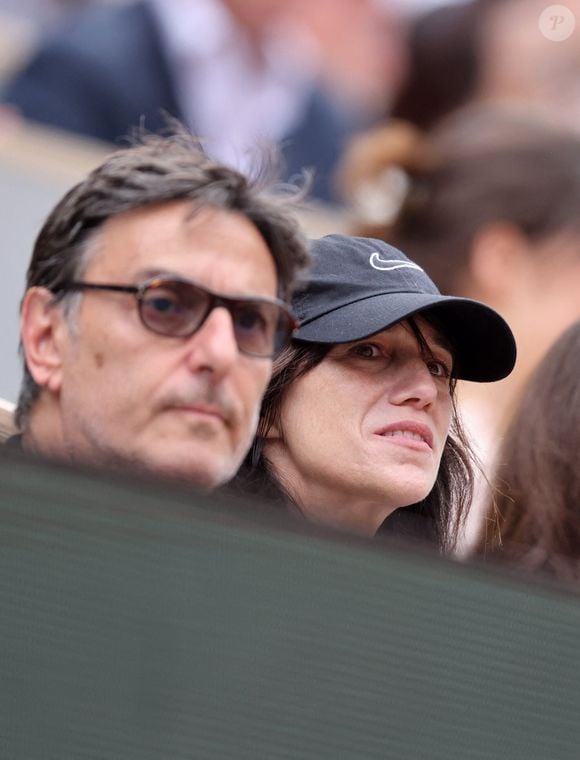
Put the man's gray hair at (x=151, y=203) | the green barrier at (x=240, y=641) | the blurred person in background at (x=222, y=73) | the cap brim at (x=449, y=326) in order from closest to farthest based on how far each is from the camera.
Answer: the green barrier at (x=240, y=641)
the man's gray hair at (x=151, y=203)
the cap brim at (x=449, y=326)
the blurred person in background at (x=222, y=73)

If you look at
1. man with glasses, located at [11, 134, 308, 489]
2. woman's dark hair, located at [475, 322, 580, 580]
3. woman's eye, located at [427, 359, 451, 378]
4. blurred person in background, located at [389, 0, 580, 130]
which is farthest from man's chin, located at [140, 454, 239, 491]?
blurred person in background, located at [389, 0, 580, 130]

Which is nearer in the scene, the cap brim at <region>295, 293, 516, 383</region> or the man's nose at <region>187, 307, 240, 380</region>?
→ the man's nose at <region>187, 307, 240, 380</region>

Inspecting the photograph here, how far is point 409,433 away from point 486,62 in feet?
4.46

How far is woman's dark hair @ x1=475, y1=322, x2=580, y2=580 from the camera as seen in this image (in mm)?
2008

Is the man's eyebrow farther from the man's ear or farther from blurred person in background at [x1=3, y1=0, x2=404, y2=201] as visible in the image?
blurred person in background at [x1=3, y1=0, x2=404, y2=201]

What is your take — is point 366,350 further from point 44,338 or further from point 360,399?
point 44,338

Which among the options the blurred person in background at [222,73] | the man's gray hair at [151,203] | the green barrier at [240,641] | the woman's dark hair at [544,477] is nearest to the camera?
the green barrier at [240,641]

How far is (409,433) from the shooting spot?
1847 mm

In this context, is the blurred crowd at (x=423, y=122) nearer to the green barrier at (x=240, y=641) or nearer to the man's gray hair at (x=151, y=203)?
the man's gray hair at (x=151, y=203)

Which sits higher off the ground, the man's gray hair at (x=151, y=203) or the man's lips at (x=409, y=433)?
the man's gray hair at (x=151, y=203)

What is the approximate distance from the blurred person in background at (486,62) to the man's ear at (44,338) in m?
1.31

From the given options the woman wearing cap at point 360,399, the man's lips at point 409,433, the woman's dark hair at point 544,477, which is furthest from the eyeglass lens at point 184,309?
the woman's dark hair at point 544,477

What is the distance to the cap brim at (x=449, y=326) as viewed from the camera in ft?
5.93

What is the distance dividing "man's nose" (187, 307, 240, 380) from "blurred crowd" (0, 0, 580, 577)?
0.21m
